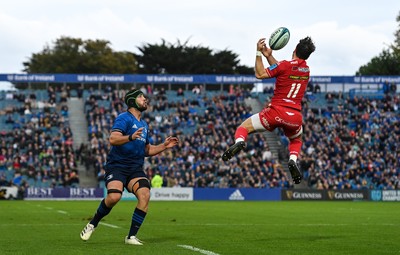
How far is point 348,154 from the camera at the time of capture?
5481 cm

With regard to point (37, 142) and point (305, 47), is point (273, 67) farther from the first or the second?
point (37, 142)

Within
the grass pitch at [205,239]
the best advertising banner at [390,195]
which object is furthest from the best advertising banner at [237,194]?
the grass pitch at [205,239]

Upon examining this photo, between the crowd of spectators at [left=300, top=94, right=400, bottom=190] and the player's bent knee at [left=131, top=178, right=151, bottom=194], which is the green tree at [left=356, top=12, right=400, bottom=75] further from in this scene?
the player's bent knee at [left=131, top=178, right=151, bottom=194]

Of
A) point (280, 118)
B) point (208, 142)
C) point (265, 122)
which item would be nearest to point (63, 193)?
point (208, 142)

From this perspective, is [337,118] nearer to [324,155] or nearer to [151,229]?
[324,155]

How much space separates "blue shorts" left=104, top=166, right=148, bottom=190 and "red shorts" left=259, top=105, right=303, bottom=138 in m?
2.52

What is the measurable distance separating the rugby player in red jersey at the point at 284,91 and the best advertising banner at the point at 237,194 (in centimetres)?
3355

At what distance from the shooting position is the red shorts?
14.5 m

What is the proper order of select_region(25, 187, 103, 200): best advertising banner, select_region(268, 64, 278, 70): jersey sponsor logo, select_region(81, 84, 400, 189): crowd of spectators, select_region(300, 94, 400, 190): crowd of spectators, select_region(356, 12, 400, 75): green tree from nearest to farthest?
select_region(268, 64, 278, 70): jersey sponsor logo, select_region(25, 187, 103, 200): best advertising banner, select_region(81, 84, 400, 189): crowd of spectators, select_region(300, 94, 400, 190): crowd of spectators, select_region(356, 12, 400, 75): green tree


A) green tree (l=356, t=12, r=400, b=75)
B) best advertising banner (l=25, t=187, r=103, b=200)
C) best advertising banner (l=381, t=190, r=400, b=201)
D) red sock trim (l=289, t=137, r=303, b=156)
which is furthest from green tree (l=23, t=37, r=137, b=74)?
red sock trim (l=289, t=137, r=303, b=156)

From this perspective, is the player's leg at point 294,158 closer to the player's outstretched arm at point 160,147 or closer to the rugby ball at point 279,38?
the rugby ball at point 279,38

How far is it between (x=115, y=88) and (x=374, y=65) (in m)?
49.3

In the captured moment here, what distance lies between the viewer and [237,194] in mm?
48656

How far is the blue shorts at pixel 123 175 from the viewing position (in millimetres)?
13562
